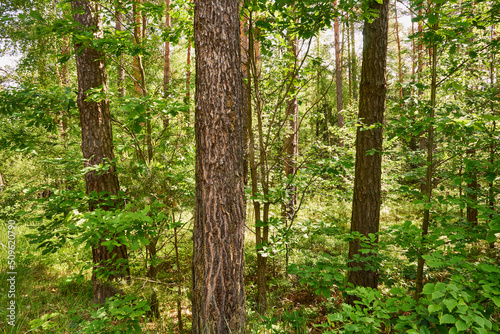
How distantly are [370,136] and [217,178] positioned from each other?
2.34 meters

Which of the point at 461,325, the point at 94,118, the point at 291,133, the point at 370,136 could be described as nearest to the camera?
the point at 461,325

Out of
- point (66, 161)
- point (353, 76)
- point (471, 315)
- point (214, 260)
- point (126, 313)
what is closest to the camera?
point (471, 315)

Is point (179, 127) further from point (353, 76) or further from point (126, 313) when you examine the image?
point (353, 76)

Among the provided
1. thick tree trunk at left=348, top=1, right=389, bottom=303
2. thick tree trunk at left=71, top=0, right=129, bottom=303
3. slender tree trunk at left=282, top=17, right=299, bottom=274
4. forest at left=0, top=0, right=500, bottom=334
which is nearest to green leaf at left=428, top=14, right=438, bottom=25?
forest at left=0, top=0, right=500, bottom=334

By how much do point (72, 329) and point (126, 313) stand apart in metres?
0.73

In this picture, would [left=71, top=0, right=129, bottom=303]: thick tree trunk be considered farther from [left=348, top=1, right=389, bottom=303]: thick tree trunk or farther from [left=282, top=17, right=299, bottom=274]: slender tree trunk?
[left=348, top=1, right=389, bottom=303]: thick tree trunk

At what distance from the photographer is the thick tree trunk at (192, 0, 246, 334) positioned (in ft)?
6.66

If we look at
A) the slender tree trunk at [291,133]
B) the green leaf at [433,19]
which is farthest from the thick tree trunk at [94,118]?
the green leaf at [433,19]

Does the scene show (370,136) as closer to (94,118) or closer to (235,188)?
(235,188)

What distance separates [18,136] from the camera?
132 inches

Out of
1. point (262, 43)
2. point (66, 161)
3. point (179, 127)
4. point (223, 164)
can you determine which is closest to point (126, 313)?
point (223, 164)

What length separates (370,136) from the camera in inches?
129

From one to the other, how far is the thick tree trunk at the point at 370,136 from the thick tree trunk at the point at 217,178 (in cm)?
199

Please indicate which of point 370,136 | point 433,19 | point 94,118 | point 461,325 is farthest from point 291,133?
point 461,325
